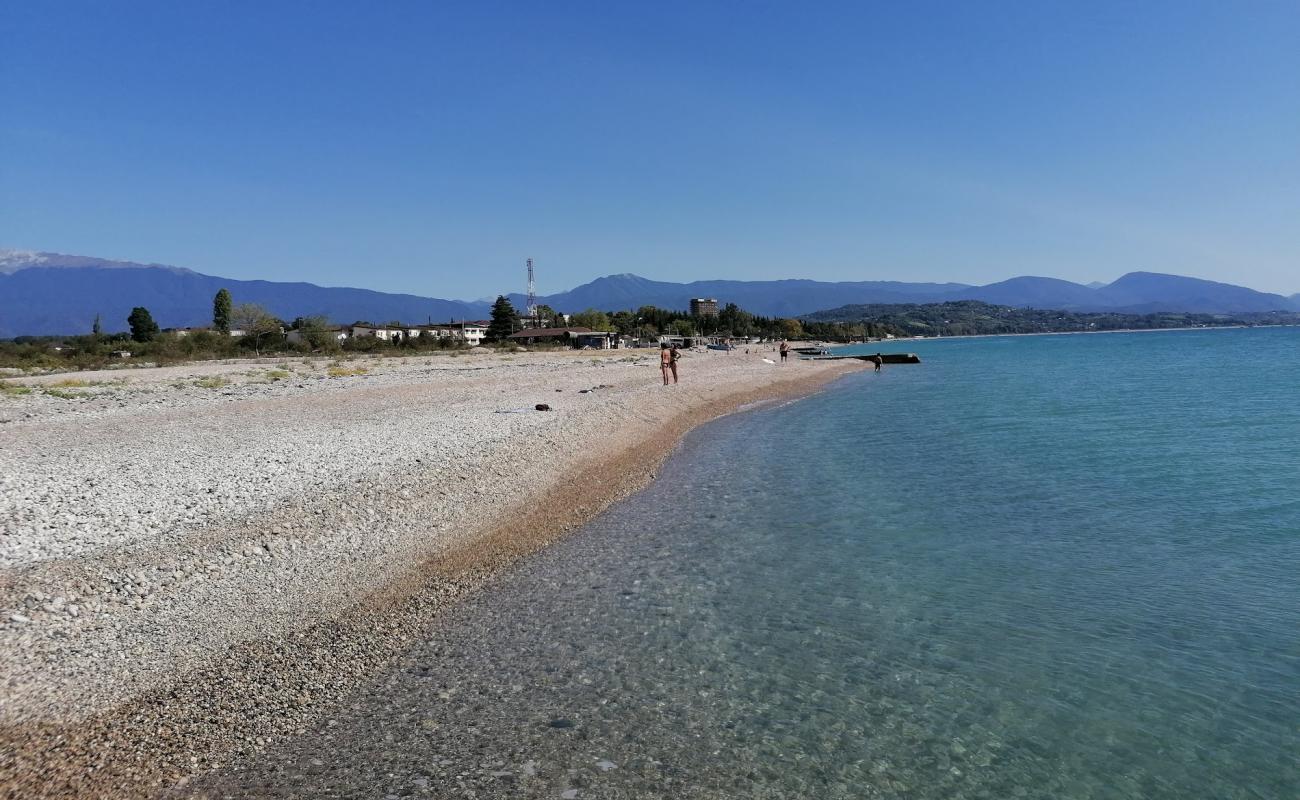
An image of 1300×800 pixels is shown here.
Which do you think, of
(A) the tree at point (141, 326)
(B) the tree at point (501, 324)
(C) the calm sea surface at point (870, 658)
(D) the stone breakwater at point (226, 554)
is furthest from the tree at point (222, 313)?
(C) the calm sea surface at point (870, 658)

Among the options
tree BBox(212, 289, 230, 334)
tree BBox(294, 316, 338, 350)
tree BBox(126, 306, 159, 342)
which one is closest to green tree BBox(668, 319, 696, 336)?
tree BBox(294, 316, 338, 350)

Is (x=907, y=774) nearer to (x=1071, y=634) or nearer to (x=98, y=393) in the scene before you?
(x=1071, y=634)

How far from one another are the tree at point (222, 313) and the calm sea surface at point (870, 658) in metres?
90.7

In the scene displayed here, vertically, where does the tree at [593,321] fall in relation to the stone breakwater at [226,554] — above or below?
above

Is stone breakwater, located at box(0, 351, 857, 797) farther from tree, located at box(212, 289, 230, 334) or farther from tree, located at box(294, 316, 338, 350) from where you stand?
tree, located at box(212, 289, 230, 334)

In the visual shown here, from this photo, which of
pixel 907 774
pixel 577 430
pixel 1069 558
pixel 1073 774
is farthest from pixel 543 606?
pixel 577 430

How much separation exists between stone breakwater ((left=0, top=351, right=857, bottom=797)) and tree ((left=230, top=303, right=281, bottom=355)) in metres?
63.9

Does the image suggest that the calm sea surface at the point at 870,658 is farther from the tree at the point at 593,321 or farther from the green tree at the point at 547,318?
the green tree at the point at 547,318

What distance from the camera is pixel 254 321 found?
278 feet

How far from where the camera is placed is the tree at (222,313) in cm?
8949

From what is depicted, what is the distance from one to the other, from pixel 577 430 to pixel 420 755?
14.6 metres

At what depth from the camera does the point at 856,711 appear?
237 inches

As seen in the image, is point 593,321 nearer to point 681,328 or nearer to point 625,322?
point 625,322

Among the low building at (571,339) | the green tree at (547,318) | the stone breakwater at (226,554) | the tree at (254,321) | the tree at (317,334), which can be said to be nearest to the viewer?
the stone breakwater at (226,554)
